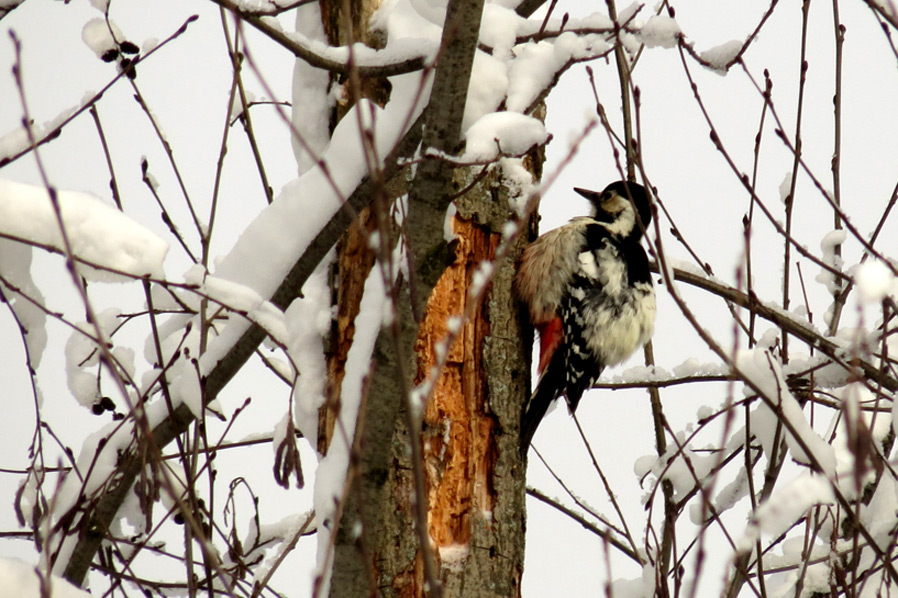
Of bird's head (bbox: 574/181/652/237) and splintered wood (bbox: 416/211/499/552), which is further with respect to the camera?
bird's head (bbox: 574/181/652/237)

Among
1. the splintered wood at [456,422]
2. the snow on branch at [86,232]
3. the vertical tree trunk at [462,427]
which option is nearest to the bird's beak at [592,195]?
the vertical tree trunk at [462,427]

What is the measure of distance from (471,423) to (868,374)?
4.40 ft

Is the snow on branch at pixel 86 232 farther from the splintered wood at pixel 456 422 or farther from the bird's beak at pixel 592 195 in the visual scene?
the bird's beak at pixel 592 195

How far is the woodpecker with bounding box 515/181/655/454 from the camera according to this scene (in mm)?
3766

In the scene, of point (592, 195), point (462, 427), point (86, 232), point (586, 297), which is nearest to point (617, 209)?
point (592, 195)

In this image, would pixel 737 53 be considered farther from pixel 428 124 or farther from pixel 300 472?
pixel 300 472

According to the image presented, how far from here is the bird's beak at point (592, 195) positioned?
5133mm

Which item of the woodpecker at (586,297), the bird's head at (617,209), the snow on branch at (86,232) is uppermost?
the bird's head at (617,209)

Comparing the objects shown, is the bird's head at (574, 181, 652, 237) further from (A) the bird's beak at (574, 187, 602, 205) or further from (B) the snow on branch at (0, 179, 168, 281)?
(B) the snow on branch at (0, 179, 168, 281)

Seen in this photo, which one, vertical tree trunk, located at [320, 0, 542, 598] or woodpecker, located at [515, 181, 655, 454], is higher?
woodpecker, located at [515, 181, 655, 454]

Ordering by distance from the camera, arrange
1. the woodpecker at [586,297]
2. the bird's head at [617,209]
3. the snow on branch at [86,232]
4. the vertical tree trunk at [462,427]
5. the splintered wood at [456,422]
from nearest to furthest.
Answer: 1. the snow on branch at [86,232]
2. the vertical tree trunk at [462,427]
3. the splintered wood at [456,422]
4. the woodpecker at [586,297]
5. the bird's head at [617,209]

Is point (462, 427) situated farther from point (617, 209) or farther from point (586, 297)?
point (617, 209)

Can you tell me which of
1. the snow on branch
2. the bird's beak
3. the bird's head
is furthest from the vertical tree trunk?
the bird's beak

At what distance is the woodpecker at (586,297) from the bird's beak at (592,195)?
26cm
